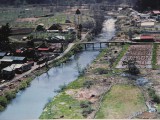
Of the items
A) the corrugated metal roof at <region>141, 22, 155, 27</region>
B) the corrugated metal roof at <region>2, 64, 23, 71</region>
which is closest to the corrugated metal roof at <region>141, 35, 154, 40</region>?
the corrugated metal roof at <region>141, 22, 155, 27</region>

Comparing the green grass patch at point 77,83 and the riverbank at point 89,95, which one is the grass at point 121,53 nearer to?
the riverbank at point 89,95

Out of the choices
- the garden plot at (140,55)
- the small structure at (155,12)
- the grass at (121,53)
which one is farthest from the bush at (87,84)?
the small structure at (155,12)

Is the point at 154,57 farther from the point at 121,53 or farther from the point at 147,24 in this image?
the point at 147,24

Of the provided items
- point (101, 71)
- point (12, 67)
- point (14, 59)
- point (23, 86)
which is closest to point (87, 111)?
point (23, 86)

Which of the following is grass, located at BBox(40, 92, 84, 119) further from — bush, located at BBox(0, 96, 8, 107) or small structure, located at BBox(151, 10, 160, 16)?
small structure, located at BBox(151, 10, 160, 16)

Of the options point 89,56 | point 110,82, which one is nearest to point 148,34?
point 89,56

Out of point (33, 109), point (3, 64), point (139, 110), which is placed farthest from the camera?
point (3, 64)

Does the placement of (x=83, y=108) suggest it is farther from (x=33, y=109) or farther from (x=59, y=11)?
(x=59, y=11)

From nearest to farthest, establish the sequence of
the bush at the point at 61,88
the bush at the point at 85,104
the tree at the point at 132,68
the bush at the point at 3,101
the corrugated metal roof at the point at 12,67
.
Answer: the bush at the point at 85,104, the bush at the point at 3,101, the bush at the point at 61,88, the tree at the point at 132,68, the corrugated metal roof at the point at 12,67
